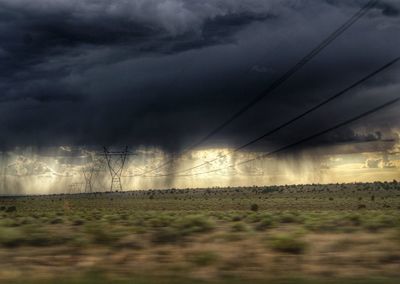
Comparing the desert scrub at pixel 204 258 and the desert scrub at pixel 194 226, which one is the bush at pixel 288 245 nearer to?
the desert scrub at pixel 204 258

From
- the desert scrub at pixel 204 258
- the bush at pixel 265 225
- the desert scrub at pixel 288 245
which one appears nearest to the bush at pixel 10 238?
the desert scrub at pixel 204 258

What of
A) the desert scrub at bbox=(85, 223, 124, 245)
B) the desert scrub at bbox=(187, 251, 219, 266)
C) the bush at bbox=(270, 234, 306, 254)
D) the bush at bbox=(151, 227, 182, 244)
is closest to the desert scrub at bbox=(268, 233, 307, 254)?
the bush at bbox=(270, 234, 306, 254)

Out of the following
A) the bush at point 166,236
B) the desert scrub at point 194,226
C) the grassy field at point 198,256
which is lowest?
the grassy field at point 198,256

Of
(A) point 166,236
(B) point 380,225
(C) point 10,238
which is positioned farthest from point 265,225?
(C) point 10,238

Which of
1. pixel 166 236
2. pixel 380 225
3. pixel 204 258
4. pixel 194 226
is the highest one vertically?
pixel 194 226

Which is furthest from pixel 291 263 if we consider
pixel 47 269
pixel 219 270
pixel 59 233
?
pixel 59 233

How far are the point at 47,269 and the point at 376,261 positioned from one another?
10.9 m

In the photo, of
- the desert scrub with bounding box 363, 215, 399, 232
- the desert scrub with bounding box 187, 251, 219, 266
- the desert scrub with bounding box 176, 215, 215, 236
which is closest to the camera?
the desert scrub with bounding box 187, 251, 219, 266

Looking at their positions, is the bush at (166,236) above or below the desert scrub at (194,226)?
below

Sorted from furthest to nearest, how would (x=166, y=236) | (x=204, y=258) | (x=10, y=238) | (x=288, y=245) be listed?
(x=166, y=236), (x=10, y=238), (x=288, y=245), (x=204, y=258)

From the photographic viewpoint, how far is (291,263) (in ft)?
54.2

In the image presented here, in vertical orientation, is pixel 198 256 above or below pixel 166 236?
below

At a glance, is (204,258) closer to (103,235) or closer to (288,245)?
(288,245)

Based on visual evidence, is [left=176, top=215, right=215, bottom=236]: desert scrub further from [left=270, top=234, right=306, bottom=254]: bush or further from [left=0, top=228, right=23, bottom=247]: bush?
[left=0, top=228, right=23, bottom=247]: bush
